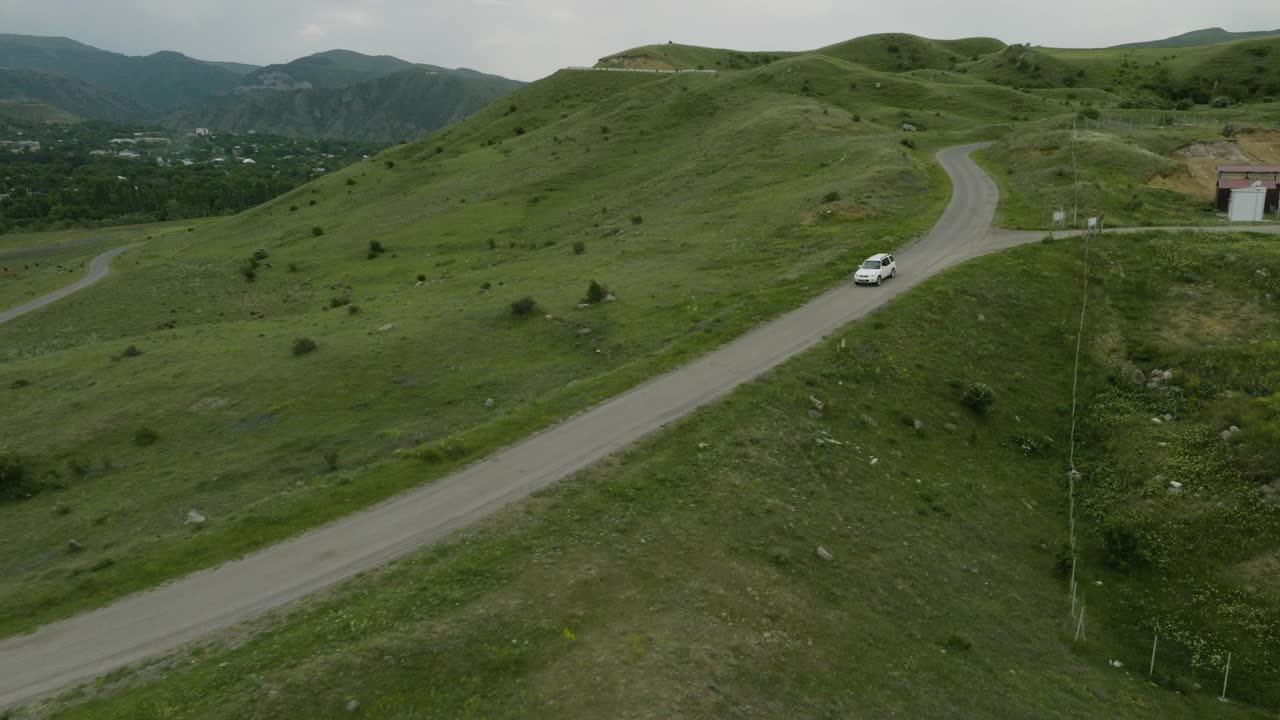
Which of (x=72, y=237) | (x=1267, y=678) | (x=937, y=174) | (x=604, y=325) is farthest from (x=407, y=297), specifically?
(x=72, y=237)

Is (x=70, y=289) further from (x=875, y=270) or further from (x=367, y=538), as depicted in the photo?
(x=875, y=270)

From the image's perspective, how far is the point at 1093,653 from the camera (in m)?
22.6

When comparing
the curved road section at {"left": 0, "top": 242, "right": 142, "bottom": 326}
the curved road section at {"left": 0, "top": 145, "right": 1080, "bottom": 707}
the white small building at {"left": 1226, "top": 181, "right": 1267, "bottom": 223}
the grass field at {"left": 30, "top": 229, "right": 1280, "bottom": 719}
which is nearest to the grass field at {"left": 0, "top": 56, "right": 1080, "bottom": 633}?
the curved road section at {"left": 0, "top": 145, "right": 1080, "bottom": 707}

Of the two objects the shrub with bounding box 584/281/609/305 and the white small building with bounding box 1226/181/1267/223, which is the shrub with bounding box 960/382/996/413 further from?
the white small building with bounding box 1226/181/1267/223

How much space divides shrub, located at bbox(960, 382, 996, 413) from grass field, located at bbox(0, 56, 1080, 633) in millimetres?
12270

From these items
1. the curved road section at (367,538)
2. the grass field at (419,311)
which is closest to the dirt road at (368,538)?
the curved road section at (367,538)

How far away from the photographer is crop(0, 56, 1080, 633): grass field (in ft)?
99.7

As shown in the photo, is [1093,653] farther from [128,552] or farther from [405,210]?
[405,210]

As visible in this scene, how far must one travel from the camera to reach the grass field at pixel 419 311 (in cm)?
3038

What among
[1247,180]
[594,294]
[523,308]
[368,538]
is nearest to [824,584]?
[368,538]

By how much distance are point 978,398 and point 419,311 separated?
4128 centimetres

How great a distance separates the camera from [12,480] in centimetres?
3500

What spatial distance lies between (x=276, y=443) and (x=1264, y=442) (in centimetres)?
4626

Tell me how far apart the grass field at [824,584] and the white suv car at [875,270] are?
7.98 m
